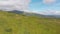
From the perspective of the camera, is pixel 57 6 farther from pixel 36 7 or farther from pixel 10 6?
pixel 10 6

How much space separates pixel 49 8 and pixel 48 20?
0.24 ft

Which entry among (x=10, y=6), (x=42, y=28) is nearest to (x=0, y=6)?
(x=10, y=6)

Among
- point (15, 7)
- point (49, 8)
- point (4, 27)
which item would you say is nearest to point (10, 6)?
point (15, 7)

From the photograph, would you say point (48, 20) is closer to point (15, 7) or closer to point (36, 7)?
point (36, 7)

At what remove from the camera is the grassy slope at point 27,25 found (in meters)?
0.75

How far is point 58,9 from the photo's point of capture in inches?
30.2

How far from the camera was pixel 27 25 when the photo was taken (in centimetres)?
77

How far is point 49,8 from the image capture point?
0.78 metres

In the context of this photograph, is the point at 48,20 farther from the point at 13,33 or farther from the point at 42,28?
the point at 13,33

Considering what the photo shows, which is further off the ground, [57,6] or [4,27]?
[57,6]

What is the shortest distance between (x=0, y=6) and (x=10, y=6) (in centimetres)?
7

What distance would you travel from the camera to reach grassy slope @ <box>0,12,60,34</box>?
29.6 inches

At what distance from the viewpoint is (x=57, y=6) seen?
30.5 inches

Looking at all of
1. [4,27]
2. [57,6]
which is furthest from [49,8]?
[4,27]
